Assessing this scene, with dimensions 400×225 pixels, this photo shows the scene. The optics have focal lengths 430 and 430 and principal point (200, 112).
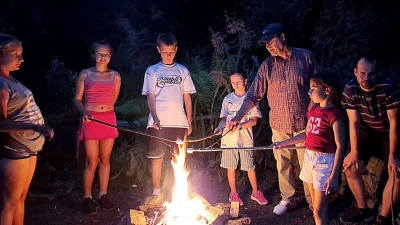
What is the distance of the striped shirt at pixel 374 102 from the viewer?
159 inches

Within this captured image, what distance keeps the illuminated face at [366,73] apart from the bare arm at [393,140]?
12.0 inches

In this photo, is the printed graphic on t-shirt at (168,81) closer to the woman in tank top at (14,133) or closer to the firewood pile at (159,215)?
the firewood pile at (159,215)

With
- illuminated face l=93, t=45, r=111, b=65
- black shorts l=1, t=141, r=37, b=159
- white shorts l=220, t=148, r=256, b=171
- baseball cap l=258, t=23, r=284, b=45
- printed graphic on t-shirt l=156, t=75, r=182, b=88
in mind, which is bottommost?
white shorts l=220, t=148, r=256, b=171

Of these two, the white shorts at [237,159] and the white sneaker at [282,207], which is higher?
the white shorts at [237,159]

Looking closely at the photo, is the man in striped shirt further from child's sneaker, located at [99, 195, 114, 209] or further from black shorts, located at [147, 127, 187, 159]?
child's sneaker, located at [99, 195, 114, 209]

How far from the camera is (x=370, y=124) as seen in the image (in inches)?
168

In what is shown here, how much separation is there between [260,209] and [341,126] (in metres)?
1.91

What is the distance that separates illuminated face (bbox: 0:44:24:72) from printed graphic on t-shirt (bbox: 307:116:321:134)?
8.56 ft

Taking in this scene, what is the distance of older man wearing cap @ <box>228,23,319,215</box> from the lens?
4.51 metres

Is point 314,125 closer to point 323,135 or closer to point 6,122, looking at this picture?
point 323,135

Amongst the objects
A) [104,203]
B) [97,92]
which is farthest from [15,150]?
[104,203]

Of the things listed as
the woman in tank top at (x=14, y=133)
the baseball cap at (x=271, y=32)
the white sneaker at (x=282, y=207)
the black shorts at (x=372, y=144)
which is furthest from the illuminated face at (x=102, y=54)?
Result: the black shorts at (x=372, y=144)

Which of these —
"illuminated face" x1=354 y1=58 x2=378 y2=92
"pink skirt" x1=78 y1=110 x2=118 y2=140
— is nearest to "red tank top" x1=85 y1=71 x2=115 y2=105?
"pink skirt" x1=78 y1=110 x2=118 y2=140

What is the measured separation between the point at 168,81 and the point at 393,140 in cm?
241
